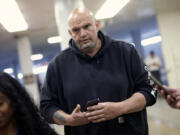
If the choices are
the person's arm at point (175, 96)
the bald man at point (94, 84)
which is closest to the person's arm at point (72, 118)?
the bald man at point (94, 84)

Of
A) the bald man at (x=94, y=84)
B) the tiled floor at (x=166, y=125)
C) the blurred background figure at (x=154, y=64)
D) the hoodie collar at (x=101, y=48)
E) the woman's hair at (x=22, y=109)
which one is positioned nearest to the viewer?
the woman's hair at (x=22, y=109)

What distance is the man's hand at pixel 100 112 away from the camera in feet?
5.80

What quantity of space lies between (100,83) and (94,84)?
0.05 metres

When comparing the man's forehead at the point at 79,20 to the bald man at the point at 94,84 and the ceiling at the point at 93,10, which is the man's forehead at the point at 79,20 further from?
the ceiling at the point at 93,10

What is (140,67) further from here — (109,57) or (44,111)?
(44,111)

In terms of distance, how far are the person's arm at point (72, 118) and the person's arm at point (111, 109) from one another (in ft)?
0.19

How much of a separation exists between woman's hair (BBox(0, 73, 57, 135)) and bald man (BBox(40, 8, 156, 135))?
44 centimetres

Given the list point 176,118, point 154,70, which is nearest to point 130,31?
point 154,70

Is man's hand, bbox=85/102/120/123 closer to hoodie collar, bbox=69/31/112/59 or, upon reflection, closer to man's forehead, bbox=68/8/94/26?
hoodie collar, bbox=69/31/112/59

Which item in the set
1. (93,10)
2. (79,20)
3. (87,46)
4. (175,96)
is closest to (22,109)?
(87,46)

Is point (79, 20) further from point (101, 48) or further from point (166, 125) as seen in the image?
point (166, 125)

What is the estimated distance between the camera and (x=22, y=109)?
1349mm

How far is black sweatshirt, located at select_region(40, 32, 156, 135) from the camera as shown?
1965 millimetres

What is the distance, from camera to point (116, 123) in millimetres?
1958
